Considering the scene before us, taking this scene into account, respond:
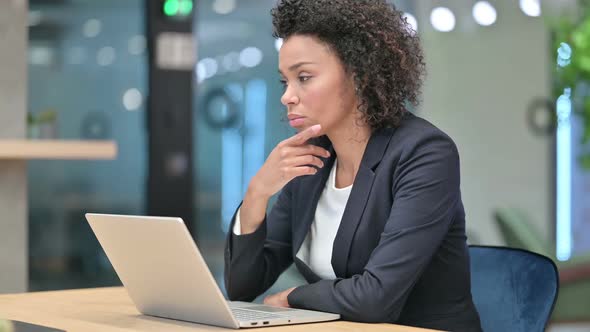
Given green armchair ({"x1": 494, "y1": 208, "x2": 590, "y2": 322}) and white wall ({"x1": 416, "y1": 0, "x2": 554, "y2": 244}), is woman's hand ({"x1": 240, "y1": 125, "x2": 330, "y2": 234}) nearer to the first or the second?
white wall ({"x1": 416, "y1": 0, "x2": 554, "y2": 244})

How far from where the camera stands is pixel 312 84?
2.16 m

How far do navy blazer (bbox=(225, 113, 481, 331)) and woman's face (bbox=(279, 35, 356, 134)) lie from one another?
11cm

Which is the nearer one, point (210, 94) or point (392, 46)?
point (392, 46)

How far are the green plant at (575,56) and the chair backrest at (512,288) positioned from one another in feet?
10.9

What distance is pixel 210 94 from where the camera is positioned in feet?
15.9

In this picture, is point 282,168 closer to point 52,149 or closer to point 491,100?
point 52,149

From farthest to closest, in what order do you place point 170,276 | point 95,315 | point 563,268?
point 563,268, point 95,315, point 170,276

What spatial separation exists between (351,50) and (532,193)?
3.43m

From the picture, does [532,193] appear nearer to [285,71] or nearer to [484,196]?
[484,196]

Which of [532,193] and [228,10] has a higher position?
[228,10]

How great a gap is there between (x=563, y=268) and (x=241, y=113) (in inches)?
75.9

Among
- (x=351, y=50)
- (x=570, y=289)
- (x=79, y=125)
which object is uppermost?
(x=351, y=50)

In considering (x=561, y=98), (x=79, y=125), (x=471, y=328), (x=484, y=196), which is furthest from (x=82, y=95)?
(x=471, y=328)

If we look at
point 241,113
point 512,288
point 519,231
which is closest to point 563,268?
point 519,231
